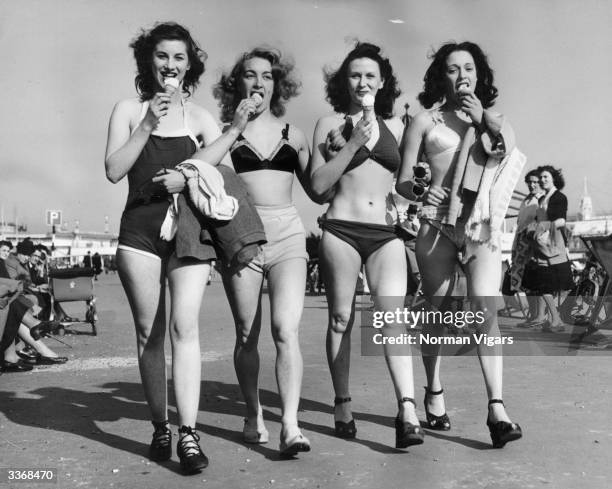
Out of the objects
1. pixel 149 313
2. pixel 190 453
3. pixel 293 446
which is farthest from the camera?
pixel 149 313

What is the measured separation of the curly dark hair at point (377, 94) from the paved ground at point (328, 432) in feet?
6.63

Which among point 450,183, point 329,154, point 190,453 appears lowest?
point 190,453

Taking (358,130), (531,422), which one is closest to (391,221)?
(358,130)

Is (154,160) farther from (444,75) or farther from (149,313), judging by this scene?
(444,75)

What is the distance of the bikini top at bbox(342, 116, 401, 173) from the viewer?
447 centimetres

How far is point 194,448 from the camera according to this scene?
12.5ft

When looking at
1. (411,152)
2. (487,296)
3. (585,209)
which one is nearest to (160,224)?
(411,152)

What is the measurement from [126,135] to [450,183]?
6.36 ft

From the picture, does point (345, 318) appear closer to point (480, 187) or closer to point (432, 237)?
point (432, 237)

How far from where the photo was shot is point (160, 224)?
13.2ft

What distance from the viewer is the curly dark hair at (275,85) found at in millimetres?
4629

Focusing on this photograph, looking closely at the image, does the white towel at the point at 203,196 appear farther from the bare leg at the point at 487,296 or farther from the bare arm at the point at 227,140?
the bare leg at the point at 487,296

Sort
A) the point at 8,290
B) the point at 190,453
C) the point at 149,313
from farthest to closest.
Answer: the point at 8,290 → the point at 149,313 → the point at 190,453

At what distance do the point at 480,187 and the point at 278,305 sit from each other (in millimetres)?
1386
